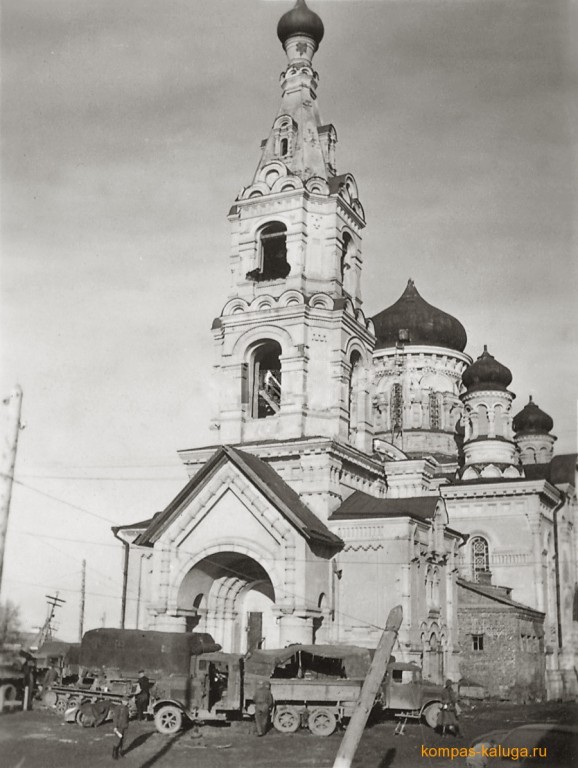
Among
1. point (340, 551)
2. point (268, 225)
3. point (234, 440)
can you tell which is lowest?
point (340, 551)

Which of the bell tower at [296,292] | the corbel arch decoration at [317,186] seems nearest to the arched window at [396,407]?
the bell tower at [296,292]

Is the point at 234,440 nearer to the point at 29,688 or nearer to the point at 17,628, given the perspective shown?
the point at 29,688

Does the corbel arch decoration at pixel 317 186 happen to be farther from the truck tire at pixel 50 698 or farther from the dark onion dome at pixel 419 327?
the truck tire at pixel 50 698

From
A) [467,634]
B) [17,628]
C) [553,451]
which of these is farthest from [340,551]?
[553,451]

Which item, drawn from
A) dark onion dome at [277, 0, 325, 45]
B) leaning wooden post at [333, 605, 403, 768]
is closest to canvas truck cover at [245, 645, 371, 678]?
leaning wooden post at [333, 605, 403, 768]

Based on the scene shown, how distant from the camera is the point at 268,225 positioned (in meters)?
29.0

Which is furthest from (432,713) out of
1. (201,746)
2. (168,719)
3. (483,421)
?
(483,421)

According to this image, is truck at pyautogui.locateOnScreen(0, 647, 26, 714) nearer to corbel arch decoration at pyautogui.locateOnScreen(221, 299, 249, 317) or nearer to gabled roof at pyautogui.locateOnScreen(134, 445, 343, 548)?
gabled roof at pyautogui.locateOnScreen(134, 445, 343, 548)

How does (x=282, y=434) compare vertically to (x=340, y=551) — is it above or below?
above

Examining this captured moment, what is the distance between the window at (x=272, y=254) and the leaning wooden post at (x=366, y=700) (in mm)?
18647

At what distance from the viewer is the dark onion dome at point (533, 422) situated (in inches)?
1687

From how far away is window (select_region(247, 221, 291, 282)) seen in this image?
94.8ft

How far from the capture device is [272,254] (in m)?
30.0

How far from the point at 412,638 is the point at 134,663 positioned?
8.23 meters
